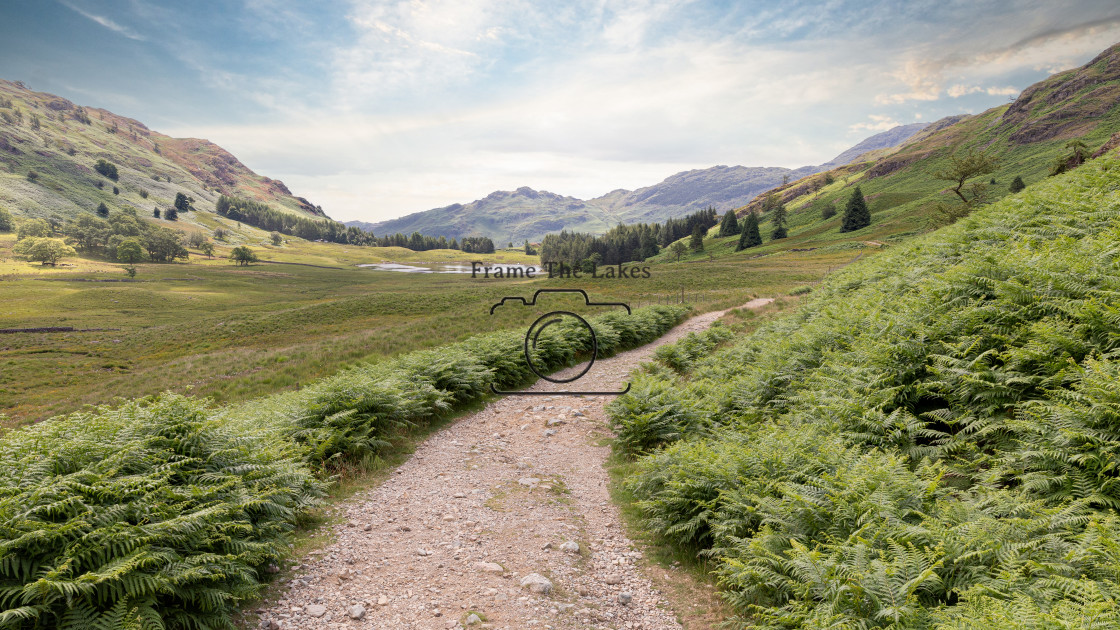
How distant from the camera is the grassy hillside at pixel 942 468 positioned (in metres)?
3.97

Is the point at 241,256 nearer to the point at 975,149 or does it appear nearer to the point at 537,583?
the point at 537,583

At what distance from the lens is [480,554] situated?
7.20 metres

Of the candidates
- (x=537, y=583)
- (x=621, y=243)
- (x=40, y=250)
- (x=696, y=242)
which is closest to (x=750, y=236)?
(x=696, y=242)

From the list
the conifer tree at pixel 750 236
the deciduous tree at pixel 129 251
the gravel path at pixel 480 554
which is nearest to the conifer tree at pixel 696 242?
the conifer tree at pixel 750 236

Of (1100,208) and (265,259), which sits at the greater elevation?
(265,259)

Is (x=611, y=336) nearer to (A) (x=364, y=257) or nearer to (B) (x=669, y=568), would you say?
(B) (x=669, y=568)

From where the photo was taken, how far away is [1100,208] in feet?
32.8

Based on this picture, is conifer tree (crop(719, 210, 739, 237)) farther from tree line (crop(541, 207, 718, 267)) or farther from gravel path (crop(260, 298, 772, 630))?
gravel path (crop(260, 298, 772, 630))

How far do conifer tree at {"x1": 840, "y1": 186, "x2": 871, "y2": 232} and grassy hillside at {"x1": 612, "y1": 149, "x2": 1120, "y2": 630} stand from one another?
12888 centimetres

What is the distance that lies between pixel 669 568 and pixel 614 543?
113 cm

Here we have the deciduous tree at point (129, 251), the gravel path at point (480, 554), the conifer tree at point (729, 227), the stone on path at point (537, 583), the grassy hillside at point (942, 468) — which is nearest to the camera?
the grassy hillside at point (942, 468)

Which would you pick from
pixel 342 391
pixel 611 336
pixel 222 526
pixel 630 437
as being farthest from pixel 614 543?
pixel 611 336

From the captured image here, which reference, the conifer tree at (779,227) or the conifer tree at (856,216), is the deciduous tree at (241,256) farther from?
the conifer tree at (856,216)

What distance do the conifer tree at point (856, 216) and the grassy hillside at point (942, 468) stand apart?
128883 millimetres
